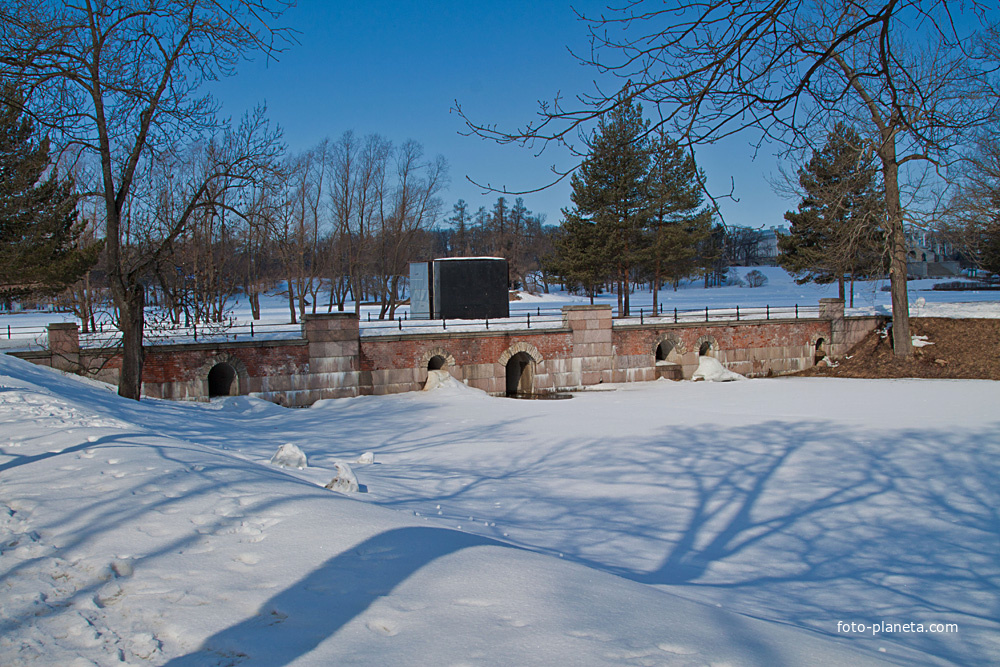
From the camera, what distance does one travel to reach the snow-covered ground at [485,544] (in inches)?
127

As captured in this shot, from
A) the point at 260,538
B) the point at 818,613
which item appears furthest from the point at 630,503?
the point at 260,538

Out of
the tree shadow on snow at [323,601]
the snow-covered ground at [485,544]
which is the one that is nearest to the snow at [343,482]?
the snow-covered ground at [485,544]

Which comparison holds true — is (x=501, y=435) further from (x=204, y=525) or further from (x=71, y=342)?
(x=71, y=342)

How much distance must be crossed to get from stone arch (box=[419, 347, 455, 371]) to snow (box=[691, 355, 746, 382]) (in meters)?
9.27

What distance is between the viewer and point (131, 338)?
44.6ft

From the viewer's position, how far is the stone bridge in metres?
17.2

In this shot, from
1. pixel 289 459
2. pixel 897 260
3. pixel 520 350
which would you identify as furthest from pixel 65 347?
pixel 897 260

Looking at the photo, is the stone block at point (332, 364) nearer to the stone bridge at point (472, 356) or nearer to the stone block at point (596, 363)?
the stone bridge at point (472, 356)

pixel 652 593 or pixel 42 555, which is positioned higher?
pixel 42 555

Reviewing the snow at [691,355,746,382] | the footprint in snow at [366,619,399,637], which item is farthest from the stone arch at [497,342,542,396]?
the footprint in snow at [366,619,399,637]

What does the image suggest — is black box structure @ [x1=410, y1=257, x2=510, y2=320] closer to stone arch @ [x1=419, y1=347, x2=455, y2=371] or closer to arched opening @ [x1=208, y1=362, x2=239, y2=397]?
stone arch @ [x1=419, y1=347, x2=455, y2=371]

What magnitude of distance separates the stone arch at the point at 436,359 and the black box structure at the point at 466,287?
5947mm

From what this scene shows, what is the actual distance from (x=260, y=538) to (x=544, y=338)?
59.8 ft

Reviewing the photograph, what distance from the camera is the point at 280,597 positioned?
11.6ft
